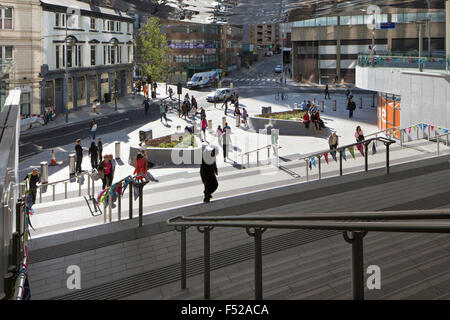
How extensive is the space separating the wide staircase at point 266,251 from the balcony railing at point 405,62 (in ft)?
29.8

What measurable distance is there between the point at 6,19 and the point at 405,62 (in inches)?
1106

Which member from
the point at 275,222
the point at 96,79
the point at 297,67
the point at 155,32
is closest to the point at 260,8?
the point at 96,79

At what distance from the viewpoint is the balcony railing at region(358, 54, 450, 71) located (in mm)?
18781

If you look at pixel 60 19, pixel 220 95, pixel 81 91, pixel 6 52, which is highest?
pixel 60 19

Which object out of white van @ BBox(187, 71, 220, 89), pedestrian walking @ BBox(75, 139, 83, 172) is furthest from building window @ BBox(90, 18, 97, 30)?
pedestrian walking @ BBox(75, 139, 83, 172)

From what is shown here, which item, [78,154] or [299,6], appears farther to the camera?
[299,6]

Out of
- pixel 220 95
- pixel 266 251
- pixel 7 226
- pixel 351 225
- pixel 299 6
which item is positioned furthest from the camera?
pixel 220 95

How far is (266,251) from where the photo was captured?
649 centimetres

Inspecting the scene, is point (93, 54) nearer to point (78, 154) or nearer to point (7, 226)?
point (78, 154)

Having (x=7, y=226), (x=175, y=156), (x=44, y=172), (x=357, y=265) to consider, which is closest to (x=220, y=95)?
(x=175, y=156)

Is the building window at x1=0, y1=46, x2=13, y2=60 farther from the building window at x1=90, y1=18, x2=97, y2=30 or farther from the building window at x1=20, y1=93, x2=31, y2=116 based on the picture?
the building window at x1=90, y1=18, x2=97, y2=30

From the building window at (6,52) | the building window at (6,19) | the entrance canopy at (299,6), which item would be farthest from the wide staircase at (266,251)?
the building window at (6,19)

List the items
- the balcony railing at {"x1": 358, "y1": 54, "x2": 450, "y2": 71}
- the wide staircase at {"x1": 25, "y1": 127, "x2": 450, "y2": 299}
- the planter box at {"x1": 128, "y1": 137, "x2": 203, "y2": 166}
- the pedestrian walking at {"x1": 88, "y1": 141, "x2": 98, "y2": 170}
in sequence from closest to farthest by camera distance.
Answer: the wide staircase at {"x1": 25, "y1": 127, "x2": 450, "y2": 299} < the balcony railing at {"x1": 358, "y1": 54, "x2": 450, "y2": 71} < the pedestrian walking at {"x1": 88, "y1": 141, "x2": 98, "y2": 170} < the planter box at {"x1": 128, "y1": 137, "x2": 203, "y2": 166}

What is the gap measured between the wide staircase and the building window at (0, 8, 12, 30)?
27.3m
